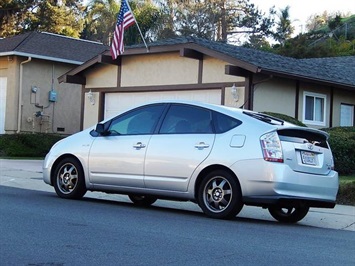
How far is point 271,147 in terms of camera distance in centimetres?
912

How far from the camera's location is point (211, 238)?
778cm

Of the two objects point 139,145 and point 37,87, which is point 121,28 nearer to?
point 37,87

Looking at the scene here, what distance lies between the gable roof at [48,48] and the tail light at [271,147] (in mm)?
19441

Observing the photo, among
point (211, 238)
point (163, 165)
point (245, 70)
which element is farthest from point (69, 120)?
point (211, 238)

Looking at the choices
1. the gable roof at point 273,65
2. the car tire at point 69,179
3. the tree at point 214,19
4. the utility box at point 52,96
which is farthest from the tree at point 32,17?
the car tire at point 69,179

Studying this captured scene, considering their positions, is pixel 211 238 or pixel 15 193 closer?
pixel 211 238

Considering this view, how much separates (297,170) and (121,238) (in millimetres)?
2938

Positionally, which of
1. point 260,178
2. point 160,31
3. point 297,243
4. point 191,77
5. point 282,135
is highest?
point 160,31

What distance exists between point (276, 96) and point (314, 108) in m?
2.03

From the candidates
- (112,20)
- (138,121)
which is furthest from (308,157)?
(112,20)

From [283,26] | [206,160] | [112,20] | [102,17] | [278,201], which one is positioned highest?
[283,26]

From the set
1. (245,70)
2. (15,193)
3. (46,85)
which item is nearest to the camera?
(15,193)

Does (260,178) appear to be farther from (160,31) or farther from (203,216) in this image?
(160,31)

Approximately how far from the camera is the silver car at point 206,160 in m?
9.11
